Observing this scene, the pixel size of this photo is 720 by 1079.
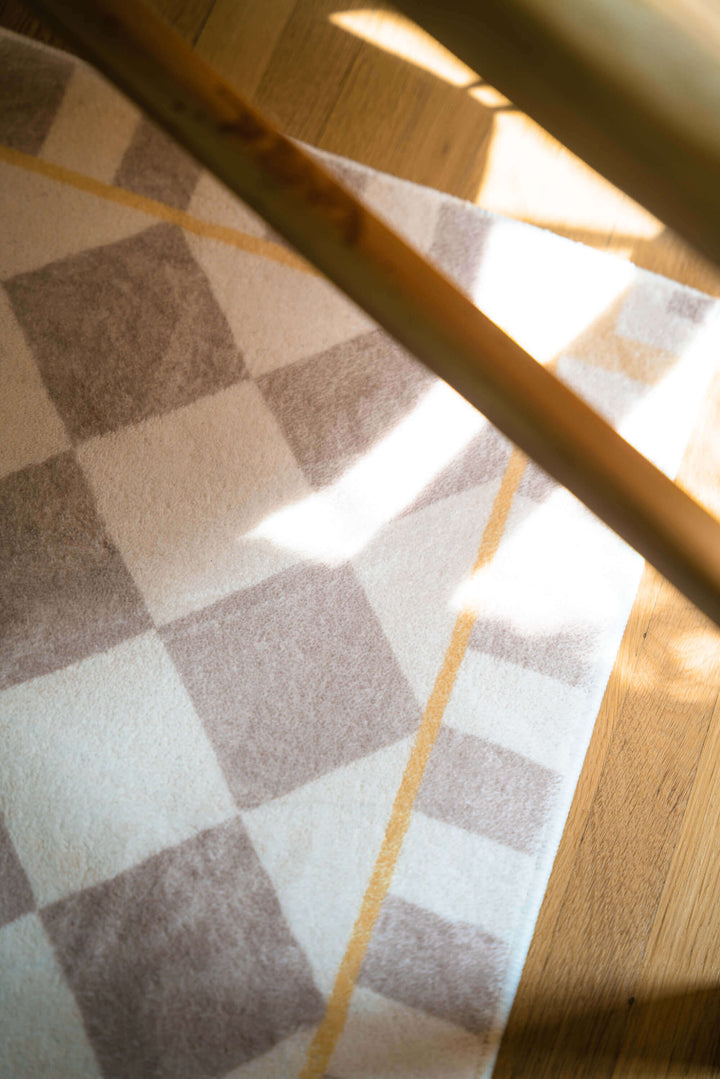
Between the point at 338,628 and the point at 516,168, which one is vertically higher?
the point at 516,168

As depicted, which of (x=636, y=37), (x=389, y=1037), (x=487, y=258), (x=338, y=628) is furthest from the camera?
(x=487, y=258)

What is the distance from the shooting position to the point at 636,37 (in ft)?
0.22

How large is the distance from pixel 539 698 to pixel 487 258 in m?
0.65

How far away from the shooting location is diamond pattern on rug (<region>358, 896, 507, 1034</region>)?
2.93ft

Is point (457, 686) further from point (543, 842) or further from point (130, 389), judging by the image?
point (130, 389)

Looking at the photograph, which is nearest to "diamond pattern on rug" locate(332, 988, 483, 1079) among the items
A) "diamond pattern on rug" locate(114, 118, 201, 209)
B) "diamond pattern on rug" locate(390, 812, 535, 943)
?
"diamond pattern on rug" locate(390, 812, 535, 943)

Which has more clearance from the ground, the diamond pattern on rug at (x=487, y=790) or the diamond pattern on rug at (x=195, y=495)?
the diamond pattern on rug at (x=195, y=495)

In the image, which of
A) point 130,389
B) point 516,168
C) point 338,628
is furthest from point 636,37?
point 516,168

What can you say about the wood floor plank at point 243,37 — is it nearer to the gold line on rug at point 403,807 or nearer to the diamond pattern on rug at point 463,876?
the gold line on rug at point 403,807

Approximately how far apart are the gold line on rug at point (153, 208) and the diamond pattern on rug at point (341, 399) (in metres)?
0.16

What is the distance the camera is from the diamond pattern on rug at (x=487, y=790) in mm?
951

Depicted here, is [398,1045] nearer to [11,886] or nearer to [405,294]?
[11,886]

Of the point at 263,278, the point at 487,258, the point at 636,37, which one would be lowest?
the point at 263,278

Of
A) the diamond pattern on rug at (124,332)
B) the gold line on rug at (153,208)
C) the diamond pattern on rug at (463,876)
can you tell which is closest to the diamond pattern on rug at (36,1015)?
the diamond pattern on rug at (463,876)
